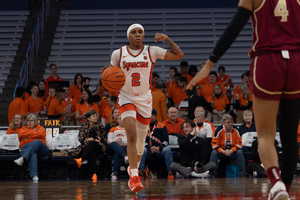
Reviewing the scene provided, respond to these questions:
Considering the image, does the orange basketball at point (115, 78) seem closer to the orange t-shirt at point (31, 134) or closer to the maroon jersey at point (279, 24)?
the maroon jersey at point (279, 24)

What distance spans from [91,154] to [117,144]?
2.04 feet

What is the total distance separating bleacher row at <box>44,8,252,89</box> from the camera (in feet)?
51.7

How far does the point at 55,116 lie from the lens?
10.5m

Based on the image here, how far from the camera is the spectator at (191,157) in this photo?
845cm

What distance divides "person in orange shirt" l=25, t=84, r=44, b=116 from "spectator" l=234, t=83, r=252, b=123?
5.54 metres

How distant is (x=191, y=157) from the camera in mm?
8664

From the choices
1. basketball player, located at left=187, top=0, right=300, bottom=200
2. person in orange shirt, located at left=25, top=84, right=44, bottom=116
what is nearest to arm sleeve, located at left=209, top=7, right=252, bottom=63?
basketball player, located at left=187, top=0, right=300, bottom=200

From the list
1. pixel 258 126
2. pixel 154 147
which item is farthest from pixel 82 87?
pixel 258 126

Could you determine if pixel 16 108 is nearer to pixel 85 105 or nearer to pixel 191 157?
pixel 85 105

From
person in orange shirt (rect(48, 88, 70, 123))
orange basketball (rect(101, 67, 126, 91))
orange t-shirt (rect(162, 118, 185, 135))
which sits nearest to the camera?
orange basketball (rect(101, 67, 126, 91))

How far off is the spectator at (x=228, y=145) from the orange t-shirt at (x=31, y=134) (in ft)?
12.9

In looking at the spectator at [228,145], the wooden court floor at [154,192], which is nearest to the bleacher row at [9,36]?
the spectator at [228,145]

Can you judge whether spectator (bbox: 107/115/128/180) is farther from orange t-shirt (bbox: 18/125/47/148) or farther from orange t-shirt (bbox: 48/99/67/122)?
orange t-shirt (bbox: 48/99/67/122)

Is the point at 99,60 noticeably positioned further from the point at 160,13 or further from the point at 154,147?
the point at 154,147
